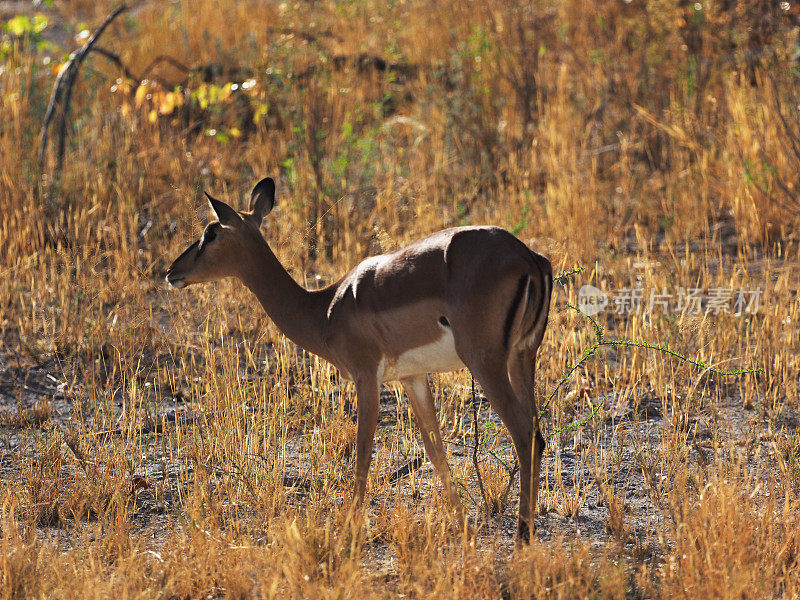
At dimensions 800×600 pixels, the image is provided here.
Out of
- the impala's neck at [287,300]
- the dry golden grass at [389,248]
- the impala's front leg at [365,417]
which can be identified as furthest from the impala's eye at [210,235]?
the impala's front leg at [365,417]

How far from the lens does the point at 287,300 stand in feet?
17.6

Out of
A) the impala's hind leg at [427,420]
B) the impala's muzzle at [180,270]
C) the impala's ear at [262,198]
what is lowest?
the impala's hind leg at [427,420]

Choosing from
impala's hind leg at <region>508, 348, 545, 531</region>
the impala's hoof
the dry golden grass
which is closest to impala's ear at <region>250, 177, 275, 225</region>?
the dry golden grass

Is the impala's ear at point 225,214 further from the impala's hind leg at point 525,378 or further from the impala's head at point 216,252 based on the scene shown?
the impala's hind leg at point 525,378

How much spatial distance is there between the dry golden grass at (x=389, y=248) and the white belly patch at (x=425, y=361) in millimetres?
607

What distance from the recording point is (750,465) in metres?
5.78

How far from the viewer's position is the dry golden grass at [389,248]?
4.52 m

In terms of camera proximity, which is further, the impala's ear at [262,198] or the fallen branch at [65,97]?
the fallen branch at [65,97]

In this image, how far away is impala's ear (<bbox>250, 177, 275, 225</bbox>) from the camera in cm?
560

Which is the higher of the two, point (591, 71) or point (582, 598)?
point (591, 71)

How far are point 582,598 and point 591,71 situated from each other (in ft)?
29.5

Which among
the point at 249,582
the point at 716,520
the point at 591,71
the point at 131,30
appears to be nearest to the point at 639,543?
the point at 716,520

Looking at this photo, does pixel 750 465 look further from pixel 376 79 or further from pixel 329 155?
pixel 376 79

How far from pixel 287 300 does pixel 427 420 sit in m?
0.88
